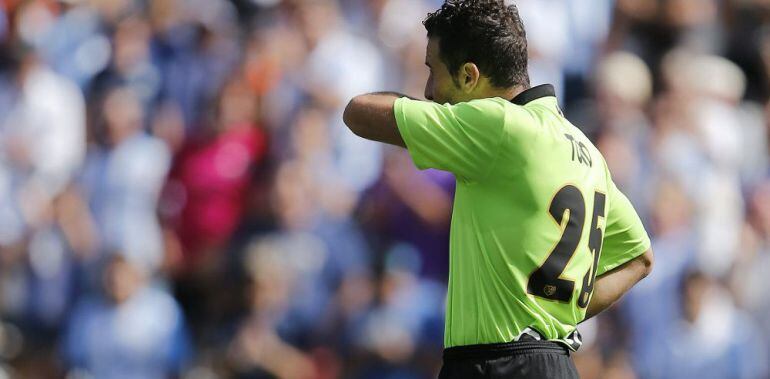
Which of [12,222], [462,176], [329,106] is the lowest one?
[12,222]

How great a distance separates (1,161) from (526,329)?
584 centimetres

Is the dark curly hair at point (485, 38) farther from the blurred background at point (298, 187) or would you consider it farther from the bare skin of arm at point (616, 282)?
the blurred background at point (298, 187)

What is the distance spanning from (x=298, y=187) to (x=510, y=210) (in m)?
4.65

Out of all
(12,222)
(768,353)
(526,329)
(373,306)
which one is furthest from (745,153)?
(526,329)

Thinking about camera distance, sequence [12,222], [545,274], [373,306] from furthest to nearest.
Result: [12,222] < [373,306] < [545,274]

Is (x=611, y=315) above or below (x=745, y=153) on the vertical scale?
below

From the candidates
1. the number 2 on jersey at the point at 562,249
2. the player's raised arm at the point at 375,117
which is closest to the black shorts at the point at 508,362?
the number 2 on jersey at the point at 562,249

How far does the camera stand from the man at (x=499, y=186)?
372 cm

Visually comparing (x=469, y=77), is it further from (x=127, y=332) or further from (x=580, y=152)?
(x=127, y=332)

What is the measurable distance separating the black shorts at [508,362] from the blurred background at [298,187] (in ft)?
13.5

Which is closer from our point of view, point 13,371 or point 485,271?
point 485,271

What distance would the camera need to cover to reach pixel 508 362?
375cm

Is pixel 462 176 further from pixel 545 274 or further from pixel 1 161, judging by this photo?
pixel 1 161

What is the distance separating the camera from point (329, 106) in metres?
8.60
